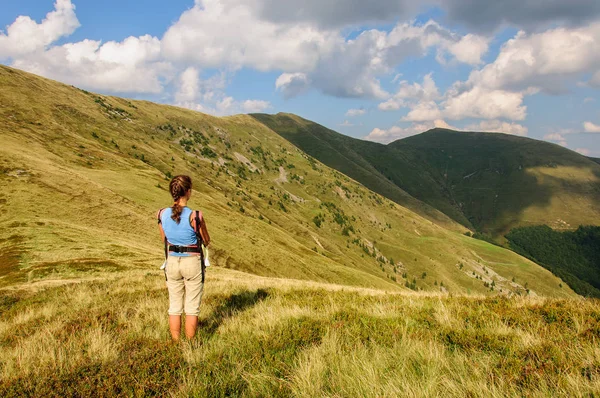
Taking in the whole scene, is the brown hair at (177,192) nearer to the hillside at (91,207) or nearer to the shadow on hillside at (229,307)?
the shadow on hillside at (229,307)

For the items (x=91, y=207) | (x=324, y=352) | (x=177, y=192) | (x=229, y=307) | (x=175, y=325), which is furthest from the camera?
(x=91, y=207)

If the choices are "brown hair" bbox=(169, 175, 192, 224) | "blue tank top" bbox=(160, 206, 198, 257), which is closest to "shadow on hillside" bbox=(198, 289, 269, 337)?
"blue tank top" bbox=(160, 206, 198, 257)

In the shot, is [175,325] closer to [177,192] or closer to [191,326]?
[191,326]

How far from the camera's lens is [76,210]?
46.0m

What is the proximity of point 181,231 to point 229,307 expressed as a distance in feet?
11.8

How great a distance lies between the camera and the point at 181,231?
25.1 feet

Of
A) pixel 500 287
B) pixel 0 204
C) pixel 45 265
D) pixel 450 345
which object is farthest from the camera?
pixel 500 287

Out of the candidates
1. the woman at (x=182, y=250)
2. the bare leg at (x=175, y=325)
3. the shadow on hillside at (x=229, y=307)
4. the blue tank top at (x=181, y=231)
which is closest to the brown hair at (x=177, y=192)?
the woman at (x=182, y=250)

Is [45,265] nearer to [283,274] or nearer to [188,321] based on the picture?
[188,321]

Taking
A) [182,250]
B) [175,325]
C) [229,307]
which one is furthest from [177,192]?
[229,307]

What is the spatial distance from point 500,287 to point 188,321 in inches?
9278

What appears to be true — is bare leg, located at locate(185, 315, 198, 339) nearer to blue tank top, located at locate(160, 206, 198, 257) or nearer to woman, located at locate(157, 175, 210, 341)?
woman, located at locate(157, 175, 210, 341)

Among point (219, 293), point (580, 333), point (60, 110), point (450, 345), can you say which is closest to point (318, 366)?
point (450, 345)

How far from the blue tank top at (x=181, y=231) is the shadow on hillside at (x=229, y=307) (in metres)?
1.97
